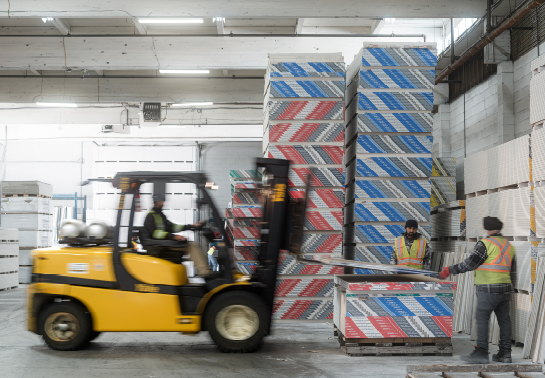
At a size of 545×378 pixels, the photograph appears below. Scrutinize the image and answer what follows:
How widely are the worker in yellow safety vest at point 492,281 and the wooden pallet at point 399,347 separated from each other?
382 mm

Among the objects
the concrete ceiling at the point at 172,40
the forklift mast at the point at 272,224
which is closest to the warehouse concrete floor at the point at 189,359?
the forklift mast at the point at 272,224

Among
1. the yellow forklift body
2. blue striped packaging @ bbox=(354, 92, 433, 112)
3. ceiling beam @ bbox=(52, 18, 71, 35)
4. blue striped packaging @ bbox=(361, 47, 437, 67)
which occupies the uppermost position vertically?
ceiling beam @ bbox=(52, 18, 71, 35)

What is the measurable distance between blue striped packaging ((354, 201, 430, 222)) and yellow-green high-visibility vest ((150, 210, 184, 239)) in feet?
8.90

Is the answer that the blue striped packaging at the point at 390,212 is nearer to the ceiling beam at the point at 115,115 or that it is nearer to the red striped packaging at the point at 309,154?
the red striped packaging at the point at 309,154

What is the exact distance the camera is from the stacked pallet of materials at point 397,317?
20.0 feet

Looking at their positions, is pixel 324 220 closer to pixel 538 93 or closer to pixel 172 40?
pixel 538 93

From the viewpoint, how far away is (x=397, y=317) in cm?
610

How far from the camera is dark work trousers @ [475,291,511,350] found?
18.6 ft

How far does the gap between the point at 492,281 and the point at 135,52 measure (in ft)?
26.1

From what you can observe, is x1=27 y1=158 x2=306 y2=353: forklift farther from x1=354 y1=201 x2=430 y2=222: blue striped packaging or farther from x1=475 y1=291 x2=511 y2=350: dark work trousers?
x1=475 y1=291 x2=511 y2=350: dark work trousers

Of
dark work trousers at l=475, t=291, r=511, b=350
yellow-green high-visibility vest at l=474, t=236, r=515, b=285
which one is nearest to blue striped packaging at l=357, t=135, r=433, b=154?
yellow-green high-visibility vest at l=474, t=236, r=515, b=285

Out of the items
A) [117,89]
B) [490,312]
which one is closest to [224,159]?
[117,89]

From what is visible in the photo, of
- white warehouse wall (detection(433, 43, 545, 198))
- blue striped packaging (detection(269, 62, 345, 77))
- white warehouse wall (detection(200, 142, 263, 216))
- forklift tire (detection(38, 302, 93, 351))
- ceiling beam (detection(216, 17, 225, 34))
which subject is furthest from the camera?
white warehouse wall (detection(200, 142, 263, 216))

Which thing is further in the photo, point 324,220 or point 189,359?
point 324,220
